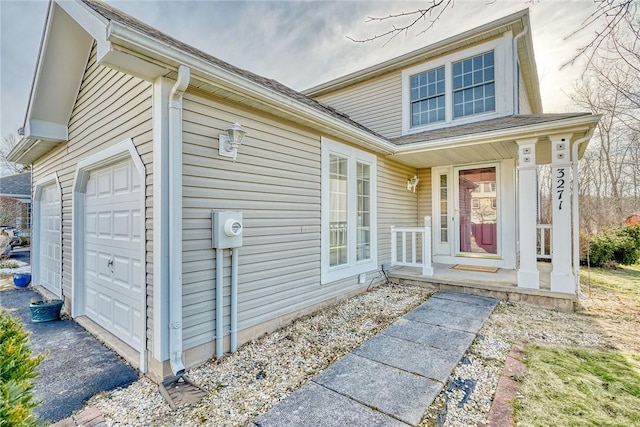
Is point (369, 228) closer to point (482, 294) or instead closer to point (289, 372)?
point (482, 294)

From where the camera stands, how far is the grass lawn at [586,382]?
Result: 7.08 feet

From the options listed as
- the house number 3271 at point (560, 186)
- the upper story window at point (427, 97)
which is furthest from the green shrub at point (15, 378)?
the upper story window at point (427, 97)

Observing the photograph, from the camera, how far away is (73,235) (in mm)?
4484

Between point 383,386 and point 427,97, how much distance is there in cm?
674

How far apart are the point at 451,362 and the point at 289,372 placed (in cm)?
162

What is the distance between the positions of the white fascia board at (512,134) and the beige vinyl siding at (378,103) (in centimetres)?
189

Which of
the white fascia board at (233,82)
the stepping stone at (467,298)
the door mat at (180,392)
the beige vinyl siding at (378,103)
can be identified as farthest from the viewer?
the beige vinyl siding at (378,103)

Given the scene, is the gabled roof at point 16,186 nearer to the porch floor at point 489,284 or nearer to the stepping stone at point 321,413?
the porch floor at point 489,284

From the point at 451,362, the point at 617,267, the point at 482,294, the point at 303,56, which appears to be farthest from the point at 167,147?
the point at 617,267

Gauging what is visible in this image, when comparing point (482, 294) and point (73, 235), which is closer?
point (73, 235)

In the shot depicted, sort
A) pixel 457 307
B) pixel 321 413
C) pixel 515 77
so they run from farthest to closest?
1. pixel 515 77
2. pixel 457 307
3. pixel 321 413

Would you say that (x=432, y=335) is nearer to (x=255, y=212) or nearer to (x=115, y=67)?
(x=255, y=212)

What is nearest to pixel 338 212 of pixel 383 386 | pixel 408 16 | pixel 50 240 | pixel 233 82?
pixel 233 82

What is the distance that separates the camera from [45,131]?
4797 millimetres
